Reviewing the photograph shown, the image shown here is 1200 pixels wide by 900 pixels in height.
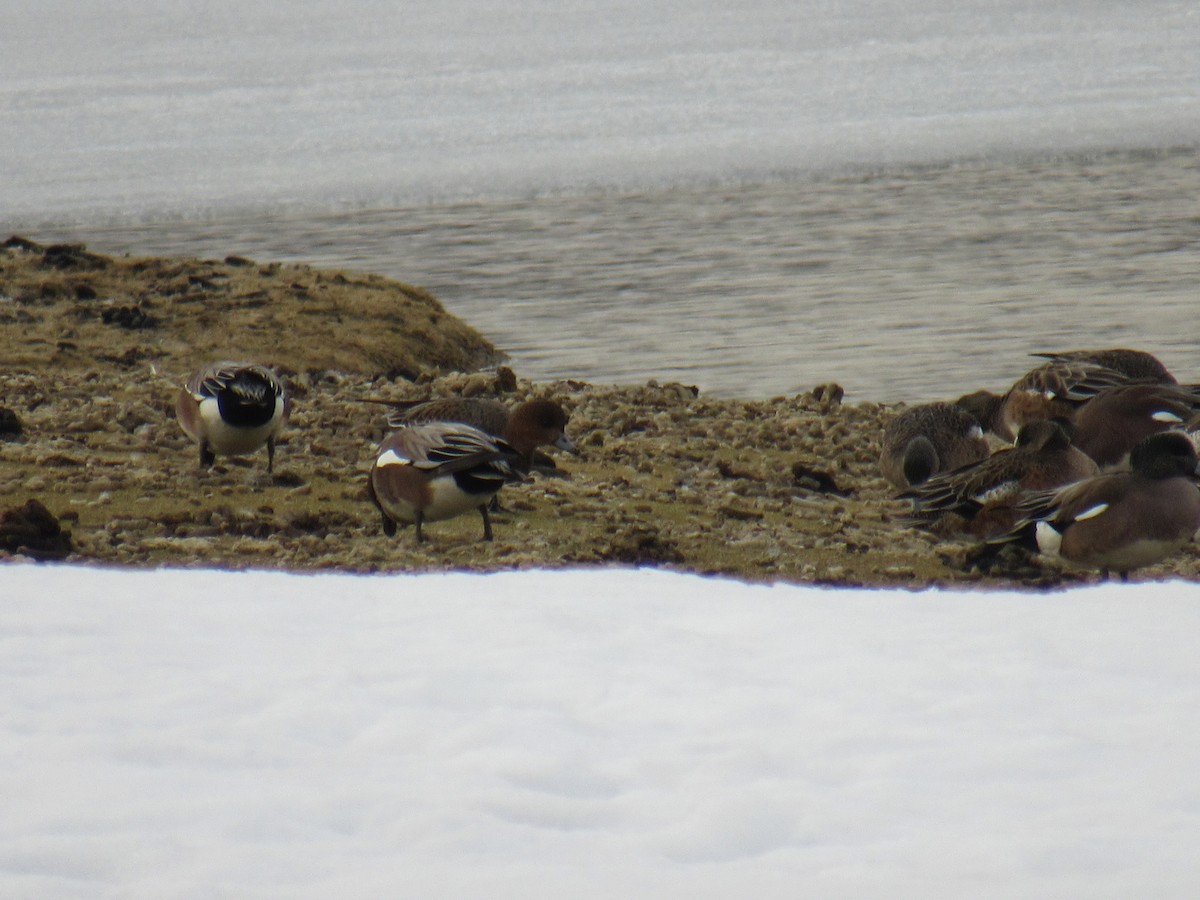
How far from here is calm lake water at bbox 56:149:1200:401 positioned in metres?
11.8

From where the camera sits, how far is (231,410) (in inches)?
295

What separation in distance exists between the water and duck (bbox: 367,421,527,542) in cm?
420

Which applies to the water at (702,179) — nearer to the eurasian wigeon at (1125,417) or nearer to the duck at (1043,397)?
the duck at (1043,397)

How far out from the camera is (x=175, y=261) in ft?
42.9

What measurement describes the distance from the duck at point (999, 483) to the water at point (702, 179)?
3.02 metres

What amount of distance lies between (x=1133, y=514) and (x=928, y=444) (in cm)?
171

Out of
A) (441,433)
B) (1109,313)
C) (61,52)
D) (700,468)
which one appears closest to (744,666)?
(441,433)

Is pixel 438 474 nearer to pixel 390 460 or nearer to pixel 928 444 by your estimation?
pixel 390 460

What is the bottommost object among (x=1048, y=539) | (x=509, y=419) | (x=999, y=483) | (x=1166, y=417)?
(x=1048, y=539)

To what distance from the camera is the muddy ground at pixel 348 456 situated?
6609 millimetres

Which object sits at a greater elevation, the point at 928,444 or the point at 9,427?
the point at 9,427

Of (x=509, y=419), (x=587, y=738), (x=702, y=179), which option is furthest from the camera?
(x=702, y=179)

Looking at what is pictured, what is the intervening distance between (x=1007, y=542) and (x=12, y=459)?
4.65m

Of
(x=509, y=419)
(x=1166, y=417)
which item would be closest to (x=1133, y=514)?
(x=1166, y=417)
